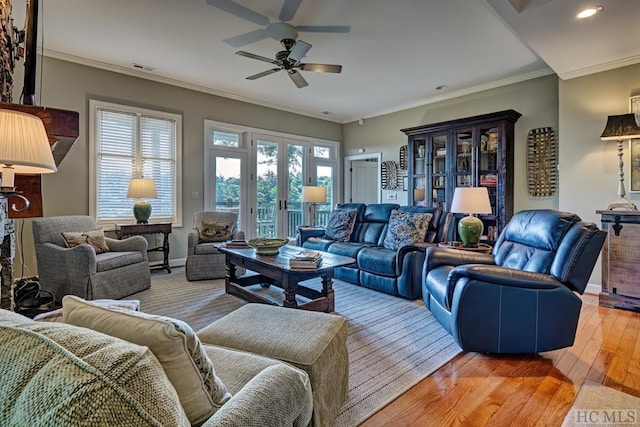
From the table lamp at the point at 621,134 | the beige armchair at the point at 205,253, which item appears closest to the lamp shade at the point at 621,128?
the table lamp at the point at 621,134

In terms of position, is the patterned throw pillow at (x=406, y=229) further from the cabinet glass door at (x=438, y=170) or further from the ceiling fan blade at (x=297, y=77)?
the ceiling fan blade at (x=297, y=77)

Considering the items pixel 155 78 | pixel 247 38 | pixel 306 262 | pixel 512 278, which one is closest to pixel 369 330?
pixel 306 262

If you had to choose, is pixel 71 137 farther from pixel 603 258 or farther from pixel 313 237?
pixel 603 258

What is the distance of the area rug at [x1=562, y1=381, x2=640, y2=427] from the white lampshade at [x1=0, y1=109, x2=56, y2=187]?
256 centimetres

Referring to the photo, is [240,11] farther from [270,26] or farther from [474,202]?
[474,202]

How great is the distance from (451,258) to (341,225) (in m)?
1.93

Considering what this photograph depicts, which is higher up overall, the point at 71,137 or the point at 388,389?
the point at 71,137

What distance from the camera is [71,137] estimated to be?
169 cm

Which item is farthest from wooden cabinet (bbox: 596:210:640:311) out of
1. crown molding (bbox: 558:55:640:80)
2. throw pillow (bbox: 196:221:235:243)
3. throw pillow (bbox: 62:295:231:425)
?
throw pillow (bbox: 196:221:235:243)

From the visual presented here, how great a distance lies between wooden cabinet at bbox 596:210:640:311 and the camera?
125 inches

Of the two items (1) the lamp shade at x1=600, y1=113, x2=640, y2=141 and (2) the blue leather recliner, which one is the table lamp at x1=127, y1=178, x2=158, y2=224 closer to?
(2) the blue leather recliner

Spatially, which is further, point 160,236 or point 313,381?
point 160,236

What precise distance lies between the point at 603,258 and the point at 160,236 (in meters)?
5.49

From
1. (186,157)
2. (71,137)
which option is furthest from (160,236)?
(71,137)
